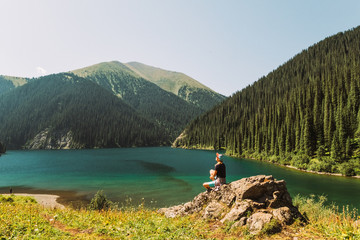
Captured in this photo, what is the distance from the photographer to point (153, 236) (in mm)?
9648

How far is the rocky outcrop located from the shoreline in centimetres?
2560

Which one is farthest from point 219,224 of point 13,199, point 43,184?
point 43,184

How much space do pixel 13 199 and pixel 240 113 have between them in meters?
183

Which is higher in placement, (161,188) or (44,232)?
(44,232)

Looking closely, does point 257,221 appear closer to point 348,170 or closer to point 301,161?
point 348,170

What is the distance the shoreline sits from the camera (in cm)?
3333

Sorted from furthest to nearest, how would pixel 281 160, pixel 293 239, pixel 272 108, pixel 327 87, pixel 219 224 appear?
1. pixel 272 108
2. pixel 327 87
3. pixel 281 160
4. pixel 219 224
5. pixel 293 239

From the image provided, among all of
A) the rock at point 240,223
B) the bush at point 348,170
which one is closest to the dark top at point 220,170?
the rock at point 240,223

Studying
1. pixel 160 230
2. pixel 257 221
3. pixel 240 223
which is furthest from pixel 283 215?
pixel 160 230

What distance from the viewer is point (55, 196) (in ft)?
128

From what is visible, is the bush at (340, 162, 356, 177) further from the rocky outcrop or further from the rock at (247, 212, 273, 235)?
the rock at (247, 212, 273, 235)

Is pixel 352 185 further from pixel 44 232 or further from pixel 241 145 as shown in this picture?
pixel 241 145

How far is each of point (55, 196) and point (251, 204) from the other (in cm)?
4030

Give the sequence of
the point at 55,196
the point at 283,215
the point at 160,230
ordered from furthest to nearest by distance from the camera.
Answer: the point at 55,196 → the point at 283,215 → the point at 160,230
